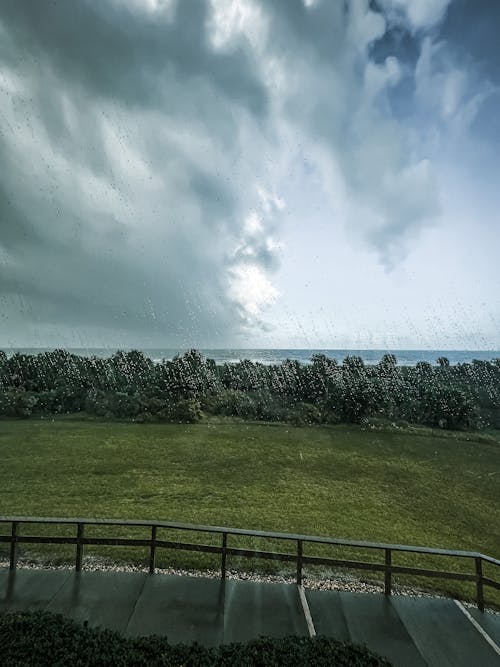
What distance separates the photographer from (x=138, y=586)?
5.52 m

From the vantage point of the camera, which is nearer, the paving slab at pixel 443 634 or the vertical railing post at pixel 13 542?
the paving slab at pixel 443 634

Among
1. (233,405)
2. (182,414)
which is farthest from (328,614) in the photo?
(233,405)

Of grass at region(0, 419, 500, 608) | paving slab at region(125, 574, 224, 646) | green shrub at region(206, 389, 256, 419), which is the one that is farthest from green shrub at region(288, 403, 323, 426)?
paving slab at region(125, 574, 224, 646)

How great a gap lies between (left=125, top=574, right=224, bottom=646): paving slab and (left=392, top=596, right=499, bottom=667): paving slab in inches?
106

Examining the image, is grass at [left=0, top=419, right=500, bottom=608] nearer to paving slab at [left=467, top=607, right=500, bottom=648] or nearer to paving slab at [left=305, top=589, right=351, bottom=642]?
paving slab at [left=467, top=607, right=500, bottom=648]

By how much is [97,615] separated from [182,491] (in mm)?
6674

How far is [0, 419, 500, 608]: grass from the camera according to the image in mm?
9517

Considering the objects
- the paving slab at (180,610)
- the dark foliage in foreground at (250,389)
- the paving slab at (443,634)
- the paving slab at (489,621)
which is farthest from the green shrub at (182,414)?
the paving slab at (489,621)

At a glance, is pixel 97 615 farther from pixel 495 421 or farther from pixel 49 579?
pixel 495 421

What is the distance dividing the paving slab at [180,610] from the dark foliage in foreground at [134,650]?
577 millimetres

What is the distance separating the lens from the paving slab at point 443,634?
14.6 feet

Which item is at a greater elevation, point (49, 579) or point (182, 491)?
point (49, 579)

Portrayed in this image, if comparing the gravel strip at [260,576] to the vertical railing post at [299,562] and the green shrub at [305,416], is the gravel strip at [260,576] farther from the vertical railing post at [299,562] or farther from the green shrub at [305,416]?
the green shrub at [305,416]

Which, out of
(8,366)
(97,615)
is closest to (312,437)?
(97,615)
